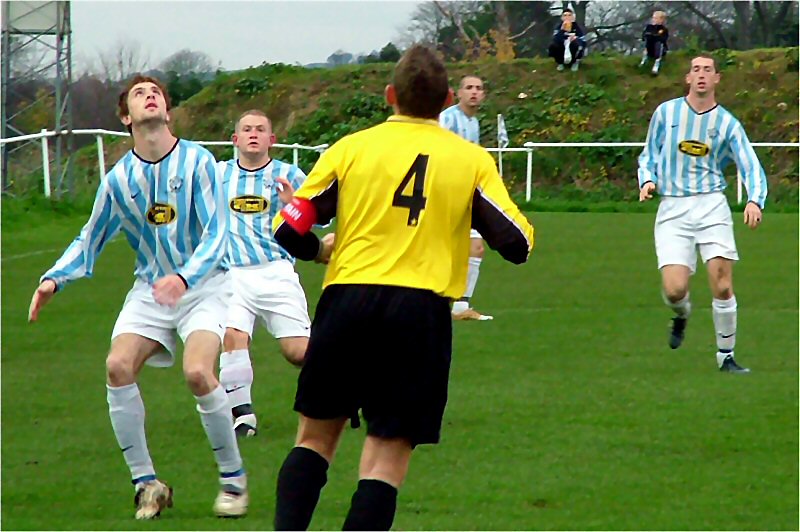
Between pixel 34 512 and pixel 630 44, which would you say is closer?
pixel 34 512

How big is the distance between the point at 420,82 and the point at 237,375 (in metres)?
3.90

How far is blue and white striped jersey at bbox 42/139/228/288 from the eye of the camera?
6.47 metres

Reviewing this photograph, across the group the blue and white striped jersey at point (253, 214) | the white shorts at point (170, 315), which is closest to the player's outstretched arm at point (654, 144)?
the blue and white striped jersey at point (253, 214)

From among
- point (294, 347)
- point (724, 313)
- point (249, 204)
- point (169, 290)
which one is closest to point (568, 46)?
point (724, 313)

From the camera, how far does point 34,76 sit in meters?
25.2

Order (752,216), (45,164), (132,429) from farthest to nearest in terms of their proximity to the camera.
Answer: (45,164)
(752,216)
(132,429)

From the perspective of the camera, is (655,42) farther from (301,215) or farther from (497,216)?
(301,215)

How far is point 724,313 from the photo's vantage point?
1052cm

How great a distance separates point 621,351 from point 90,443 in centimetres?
479

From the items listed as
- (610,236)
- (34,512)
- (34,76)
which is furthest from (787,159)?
(34,512)

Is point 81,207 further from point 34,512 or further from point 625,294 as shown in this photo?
point 34,512

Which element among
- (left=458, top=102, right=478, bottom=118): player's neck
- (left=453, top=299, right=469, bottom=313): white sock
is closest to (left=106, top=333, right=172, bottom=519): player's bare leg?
(left=458, top=102, right=478, bottom=118): player's neck

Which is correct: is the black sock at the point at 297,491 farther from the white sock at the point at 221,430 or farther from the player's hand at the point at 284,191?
the white sock at the point at 221,430

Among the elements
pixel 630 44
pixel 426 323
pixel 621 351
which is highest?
pixel 630 44
